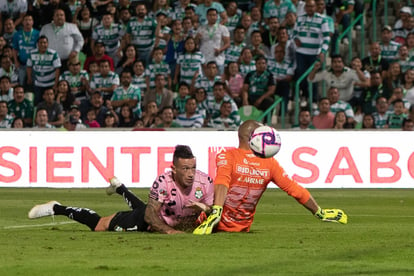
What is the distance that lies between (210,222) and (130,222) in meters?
1.36

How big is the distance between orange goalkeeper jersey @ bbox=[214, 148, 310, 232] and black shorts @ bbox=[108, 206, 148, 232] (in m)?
1.06

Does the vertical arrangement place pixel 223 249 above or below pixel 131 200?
above

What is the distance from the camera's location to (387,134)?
21750 millimetres

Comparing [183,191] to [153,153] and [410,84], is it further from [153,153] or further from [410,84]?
[410,84]

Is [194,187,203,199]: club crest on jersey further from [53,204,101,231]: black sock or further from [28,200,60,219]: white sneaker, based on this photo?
[28,200,60,219]: white sneaker

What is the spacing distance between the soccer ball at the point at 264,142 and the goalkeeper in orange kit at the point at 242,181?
22 cm

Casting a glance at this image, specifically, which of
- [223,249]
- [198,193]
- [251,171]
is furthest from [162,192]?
[223,249]

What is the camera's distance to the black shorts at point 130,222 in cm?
1257

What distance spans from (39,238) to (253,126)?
104 inches

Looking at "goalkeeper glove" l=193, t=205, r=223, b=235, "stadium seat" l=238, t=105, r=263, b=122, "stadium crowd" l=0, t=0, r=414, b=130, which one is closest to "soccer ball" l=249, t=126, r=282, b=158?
"goalkeeper glove" l=193, t=205, r=223, b=235

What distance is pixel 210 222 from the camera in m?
11.7

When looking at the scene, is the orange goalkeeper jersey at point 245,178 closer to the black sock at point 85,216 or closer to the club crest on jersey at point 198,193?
the club crest on jersey at point 198,193

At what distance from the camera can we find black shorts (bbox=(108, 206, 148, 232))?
41.2ft

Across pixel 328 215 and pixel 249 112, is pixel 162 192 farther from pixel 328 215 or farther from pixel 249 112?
pixel 249 112
